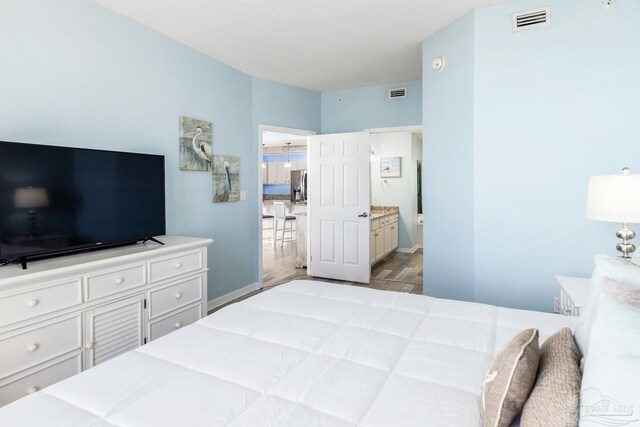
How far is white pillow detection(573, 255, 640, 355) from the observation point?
109cm

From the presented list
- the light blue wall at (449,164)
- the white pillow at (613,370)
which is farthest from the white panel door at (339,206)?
the white pillow at (613,370)

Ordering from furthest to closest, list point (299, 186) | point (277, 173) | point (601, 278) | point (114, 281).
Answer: point (277, 173)
point (299, 186)
point (114, 281)
point (601, 278)

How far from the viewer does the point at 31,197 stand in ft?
6.74

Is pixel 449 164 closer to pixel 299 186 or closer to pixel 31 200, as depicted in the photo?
pixel 31 200

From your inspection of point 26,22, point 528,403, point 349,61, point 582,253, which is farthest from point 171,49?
point 582,253

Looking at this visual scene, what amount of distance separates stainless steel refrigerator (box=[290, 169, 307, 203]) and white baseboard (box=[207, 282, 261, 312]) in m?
4.58

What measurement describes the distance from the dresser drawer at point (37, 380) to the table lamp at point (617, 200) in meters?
3.19

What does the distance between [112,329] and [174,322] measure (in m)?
0.52

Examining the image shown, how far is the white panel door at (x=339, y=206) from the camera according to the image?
4859 millimetres

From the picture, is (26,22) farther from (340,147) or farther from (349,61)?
(340,147)

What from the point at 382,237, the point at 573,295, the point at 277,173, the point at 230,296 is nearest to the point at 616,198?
the point at 573,295

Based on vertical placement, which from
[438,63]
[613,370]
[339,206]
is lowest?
[613,370]

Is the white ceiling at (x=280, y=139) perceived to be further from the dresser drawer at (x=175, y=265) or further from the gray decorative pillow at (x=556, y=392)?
the gray decorative pillow at (x=556, y=392)

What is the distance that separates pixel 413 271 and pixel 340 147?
2.23m
